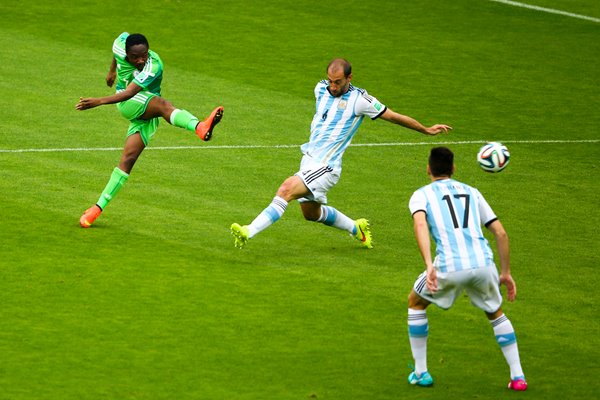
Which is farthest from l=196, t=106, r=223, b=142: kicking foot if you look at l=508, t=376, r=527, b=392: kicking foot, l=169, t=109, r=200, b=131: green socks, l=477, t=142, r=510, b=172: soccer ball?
l=508, t=376, r=527, b=392: kicking foot

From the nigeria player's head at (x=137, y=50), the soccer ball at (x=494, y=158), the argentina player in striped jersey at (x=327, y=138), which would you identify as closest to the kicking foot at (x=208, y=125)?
the nigeria player's head at (x=137, y=50)

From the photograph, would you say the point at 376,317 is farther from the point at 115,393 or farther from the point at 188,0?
the point at 188,0

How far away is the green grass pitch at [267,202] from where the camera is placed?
30.7ft

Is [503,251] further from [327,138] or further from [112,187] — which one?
[112,187]

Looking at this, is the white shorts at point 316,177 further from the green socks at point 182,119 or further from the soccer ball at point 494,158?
the soccer ball at point 494,158

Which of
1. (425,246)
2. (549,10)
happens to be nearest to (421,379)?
(425,246)

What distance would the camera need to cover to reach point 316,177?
12094 millimetres

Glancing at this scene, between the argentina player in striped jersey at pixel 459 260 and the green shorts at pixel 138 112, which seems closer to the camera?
the argentina player in striped jersey at pixel 459 260

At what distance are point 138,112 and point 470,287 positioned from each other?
544cm

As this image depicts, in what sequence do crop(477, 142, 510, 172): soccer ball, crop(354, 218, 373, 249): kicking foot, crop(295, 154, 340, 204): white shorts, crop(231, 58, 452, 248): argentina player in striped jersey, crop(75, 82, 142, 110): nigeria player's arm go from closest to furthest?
1. crop(477, 142, 510, 172): soccer ball
2. crop(231, 58, 452, 248): argentina player in striped jersey
3. crop(295, 154, 340, 204): white shorts
4. crop(75, 82, 142, 110): nigeria player's arm
5. crop(354, 218, 373, 249): kicking foot

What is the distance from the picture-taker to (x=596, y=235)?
44.4 feet

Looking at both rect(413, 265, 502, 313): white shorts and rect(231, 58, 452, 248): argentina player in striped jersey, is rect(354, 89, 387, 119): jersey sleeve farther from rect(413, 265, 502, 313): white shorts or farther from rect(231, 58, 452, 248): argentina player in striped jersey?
rect(413, 265, 502, 313): white shorts

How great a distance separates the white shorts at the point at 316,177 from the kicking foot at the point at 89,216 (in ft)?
7.66

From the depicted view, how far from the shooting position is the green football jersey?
12953 mm
